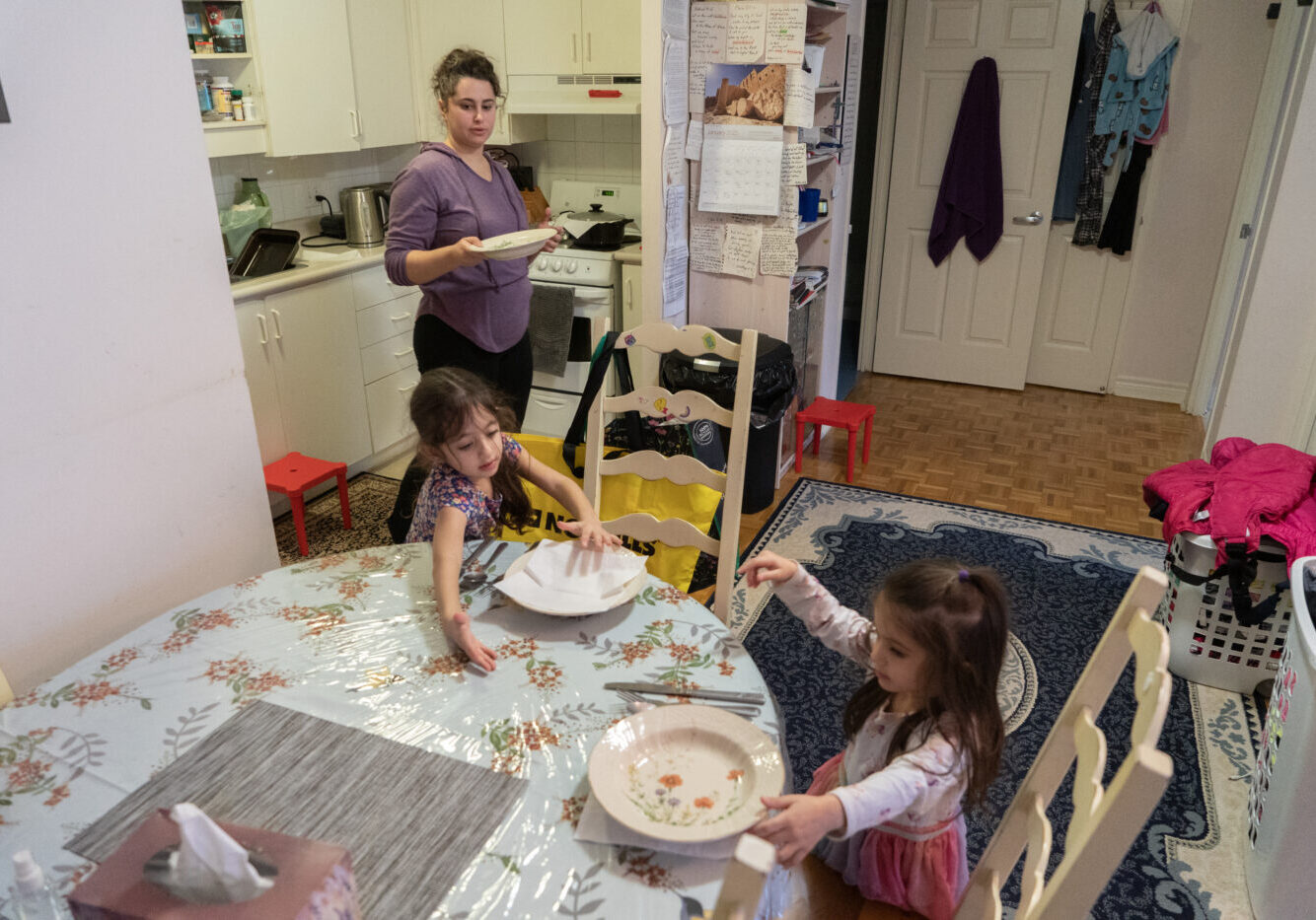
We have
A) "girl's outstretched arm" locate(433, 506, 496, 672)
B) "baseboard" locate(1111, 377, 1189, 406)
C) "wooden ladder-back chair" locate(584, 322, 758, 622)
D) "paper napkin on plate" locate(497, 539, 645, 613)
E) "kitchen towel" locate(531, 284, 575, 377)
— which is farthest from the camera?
"baseboard" locate(1111, 377, 1189, 406)

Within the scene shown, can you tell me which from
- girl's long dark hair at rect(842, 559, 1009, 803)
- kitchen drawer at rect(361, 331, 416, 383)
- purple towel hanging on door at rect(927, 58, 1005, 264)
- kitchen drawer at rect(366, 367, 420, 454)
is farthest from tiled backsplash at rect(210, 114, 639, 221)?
girl's long dark hair at rect(842, 559, 1009, 803)

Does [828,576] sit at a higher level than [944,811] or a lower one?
lower

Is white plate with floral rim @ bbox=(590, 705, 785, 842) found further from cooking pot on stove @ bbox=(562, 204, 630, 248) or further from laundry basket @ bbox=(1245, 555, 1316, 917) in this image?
cooking pot on stove @ bbox=(562, 204, 630, 248)

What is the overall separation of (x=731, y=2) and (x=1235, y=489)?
6.77 feet

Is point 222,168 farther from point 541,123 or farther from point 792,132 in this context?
point 792,132

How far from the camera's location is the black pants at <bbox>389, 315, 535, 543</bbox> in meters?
2.36

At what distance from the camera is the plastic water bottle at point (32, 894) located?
0.85 m

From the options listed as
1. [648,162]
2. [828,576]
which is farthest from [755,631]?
[648,162]

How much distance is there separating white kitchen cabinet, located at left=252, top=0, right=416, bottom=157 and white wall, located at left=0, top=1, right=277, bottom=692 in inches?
62.1

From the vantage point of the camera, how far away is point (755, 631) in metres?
2.58

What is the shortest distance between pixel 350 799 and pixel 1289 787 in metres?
1.59

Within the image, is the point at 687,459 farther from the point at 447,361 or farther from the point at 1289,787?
the point at 1289,787

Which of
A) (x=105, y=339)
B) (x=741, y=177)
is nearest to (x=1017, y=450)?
(x=741, y=177)

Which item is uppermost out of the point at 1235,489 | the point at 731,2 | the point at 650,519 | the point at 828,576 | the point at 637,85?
the point at 731,2
